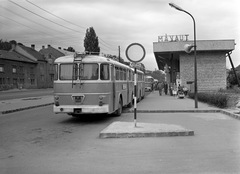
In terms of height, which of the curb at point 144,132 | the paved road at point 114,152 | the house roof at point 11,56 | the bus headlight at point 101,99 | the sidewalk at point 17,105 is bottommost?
the paved road at point 114,152

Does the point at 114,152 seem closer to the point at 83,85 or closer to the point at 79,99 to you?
the point at 79,99

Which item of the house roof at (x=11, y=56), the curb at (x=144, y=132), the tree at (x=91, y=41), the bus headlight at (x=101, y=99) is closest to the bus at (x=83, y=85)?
the bus headlight at (x=101, y=99)

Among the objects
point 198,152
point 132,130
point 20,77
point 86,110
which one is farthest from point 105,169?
point 20,77

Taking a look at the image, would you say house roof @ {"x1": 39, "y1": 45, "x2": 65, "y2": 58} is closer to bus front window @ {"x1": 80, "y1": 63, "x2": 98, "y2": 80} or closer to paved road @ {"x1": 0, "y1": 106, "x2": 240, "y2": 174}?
bus front window @ {"x1": 80, "y1": 63, "x2": 98, "y2": 80}

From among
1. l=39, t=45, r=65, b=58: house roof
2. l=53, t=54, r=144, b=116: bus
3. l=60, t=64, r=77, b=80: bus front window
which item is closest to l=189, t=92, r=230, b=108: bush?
l=53, t=54, r=144, b=116: bus

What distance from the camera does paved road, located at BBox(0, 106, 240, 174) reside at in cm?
558

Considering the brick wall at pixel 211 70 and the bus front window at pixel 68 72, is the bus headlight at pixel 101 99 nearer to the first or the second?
the bus front window at pixel 68 72

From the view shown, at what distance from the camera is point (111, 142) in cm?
812

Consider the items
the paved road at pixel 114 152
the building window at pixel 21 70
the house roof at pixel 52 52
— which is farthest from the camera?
the house roof at pixel 52 52

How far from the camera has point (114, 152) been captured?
6969mm

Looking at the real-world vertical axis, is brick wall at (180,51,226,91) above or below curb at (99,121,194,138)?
above

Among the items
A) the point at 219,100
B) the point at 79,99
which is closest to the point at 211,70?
the point at 219,100

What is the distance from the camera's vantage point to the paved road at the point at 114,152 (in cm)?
558

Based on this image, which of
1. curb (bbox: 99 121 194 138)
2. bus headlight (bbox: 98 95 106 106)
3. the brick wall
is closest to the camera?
curb (bbox: 99 121 194 138)
